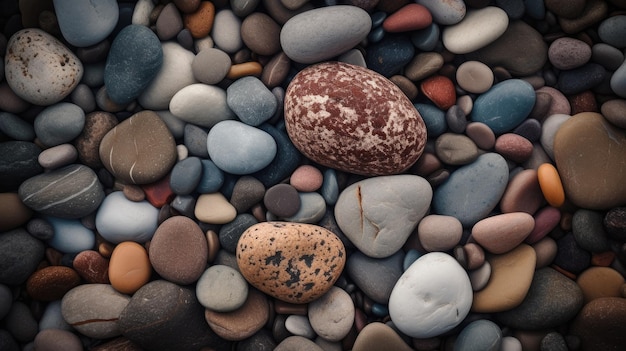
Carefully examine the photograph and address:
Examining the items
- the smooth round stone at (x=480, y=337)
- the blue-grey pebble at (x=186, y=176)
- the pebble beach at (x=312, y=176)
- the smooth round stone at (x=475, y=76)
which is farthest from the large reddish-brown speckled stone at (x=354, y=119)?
the smooth round stone at (x=480, y=337)

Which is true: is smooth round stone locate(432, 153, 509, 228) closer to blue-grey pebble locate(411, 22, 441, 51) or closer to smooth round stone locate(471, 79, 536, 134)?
smooth round stone locate(471, 79, 536, 134)

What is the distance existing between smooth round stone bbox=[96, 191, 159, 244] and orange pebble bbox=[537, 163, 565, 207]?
122cm

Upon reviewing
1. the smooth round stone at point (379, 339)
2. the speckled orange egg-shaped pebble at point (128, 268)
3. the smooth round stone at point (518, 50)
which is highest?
the smooth round stone at point (518, 50)

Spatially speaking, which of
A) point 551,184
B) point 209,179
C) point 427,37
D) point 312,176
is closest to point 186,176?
point 209,179

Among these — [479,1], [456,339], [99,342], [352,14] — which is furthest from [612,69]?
[99,342]

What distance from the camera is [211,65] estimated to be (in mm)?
1441

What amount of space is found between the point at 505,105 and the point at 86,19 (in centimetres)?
132

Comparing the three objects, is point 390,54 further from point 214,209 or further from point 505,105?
point 214,209

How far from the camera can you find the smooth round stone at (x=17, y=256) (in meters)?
1.39

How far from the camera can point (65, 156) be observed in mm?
1411

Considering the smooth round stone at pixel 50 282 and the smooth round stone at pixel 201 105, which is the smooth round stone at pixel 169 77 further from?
the smooth round stone at pixel 50 282

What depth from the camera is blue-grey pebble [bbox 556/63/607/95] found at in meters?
1.44

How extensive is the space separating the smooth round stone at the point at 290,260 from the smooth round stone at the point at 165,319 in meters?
0.21

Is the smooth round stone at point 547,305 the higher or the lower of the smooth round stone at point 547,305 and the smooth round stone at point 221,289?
the lower
